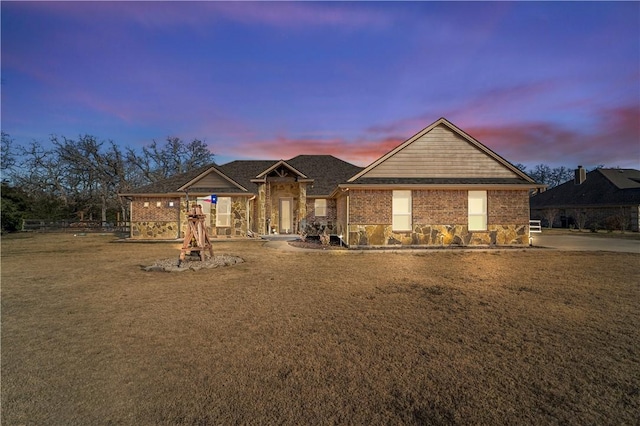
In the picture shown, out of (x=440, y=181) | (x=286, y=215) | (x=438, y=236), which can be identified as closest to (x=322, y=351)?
(x=438, y=236)

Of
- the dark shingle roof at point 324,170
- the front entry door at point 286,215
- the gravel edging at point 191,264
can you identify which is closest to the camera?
the gravel edging at point 191,264

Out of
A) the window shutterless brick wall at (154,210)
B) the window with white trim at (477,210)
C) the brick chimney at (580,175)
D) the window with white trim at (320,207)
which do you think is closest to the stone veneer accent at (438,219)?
the window with white trim at (477,210)

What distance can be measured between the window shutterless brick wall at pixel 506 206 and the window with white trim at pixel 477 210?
24 cm

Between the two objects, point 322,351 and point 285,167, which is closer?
point 322,351

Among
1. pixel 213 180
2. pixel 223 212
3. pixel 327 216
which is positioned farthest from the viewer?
pixel 327 216

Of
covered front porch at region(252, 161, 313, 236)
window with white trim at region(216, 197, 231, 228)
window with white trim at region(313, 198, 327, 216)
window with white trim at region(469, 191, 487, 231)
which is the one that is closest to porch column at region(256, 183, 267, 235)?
covered front porch at region(252, 161, 313, 236)

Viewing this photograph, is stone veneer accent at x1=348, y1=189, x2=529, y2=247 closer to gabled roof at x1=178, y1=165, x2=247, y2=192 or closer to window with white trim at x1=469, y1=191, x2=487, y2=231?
window with white trim at x1=469, y1=191, x2=487, y2=231

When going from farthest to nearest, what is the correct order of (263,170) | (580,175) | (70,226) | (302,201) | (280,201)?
(580,175) → (70,226) → (263,170) → (280,201) → (302,201)

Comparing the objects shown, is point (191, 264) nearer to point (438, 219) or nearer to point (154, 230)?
point (438, 219)

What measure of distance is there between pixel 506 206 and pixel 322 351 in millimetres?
16382

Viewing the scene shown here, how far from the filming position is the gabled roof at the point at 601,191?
108ft

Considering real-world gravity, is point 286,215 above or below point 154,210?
below

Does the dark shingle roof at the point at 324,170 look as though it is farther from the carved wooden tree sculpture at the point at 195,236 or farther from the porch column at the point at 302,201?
the carved wooden tree sculpture at the point at 195,236

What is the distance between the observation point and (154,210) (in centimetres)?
2369
